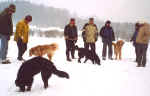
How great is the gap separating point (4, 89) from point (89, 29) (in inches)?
289

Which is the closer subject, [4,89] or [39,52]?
[4,89]

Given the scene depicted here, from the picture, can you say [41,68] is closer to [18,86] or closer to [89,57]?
[18,86]

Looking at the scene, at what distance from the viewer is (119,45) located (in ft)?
49.6

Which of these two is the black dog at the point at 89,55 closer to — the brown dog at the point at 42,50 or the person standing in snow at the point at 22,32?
the brown dog at the point at 42,50

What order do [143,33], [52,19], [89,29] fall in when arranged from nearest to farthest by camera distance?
[143,33]
[89,29]
[52,19]

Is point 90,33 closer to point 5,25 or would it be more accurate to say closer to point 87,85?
point 5,25

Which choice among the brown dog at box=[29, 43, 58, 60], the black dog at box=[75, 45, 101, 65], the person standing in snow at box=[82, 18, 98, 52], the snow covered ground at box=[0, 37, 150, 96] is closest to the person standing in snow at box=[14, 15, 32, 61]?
the brown dog at box=[29, 43, 58, 60]

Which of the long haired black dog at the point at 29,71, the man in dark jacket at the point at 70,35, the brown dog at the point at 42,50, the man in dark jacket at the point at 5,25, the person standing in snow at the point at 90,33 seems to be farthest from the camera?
the person standing in snow at the point at 90,33

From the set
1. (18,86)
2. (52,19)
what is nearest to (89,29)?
(18,86)

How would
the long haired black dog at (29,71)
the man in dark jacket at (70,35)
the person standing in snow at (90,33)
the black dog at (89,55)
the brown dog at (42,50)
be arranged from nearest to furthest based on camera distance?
1. the long haired black dog at (29,71)
2. the brown dog at (42,50)
3. the black dog at (89,55)
4. the man in dark jacket at (70,35)
5. the person standing in snow at (90,33)

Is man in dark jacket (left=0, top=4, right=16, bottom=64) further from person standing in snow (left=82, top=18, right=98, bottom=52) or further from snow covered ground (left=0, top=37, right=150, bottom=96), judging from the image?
person standing in snow (left=82, top=18, right=98, bottom=52)

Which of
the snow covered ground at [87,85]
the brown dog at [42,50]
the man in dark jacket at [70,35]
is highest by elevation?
the man in dark jacket at [70,35]

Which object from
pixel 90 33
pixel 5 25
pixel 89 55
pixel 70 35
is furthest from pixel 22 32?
pixel 90 33

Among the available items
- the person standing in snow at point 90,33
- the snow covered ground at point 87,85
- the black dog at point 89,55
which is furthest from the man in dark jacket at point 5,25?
the person standing in snow at point 90,33
